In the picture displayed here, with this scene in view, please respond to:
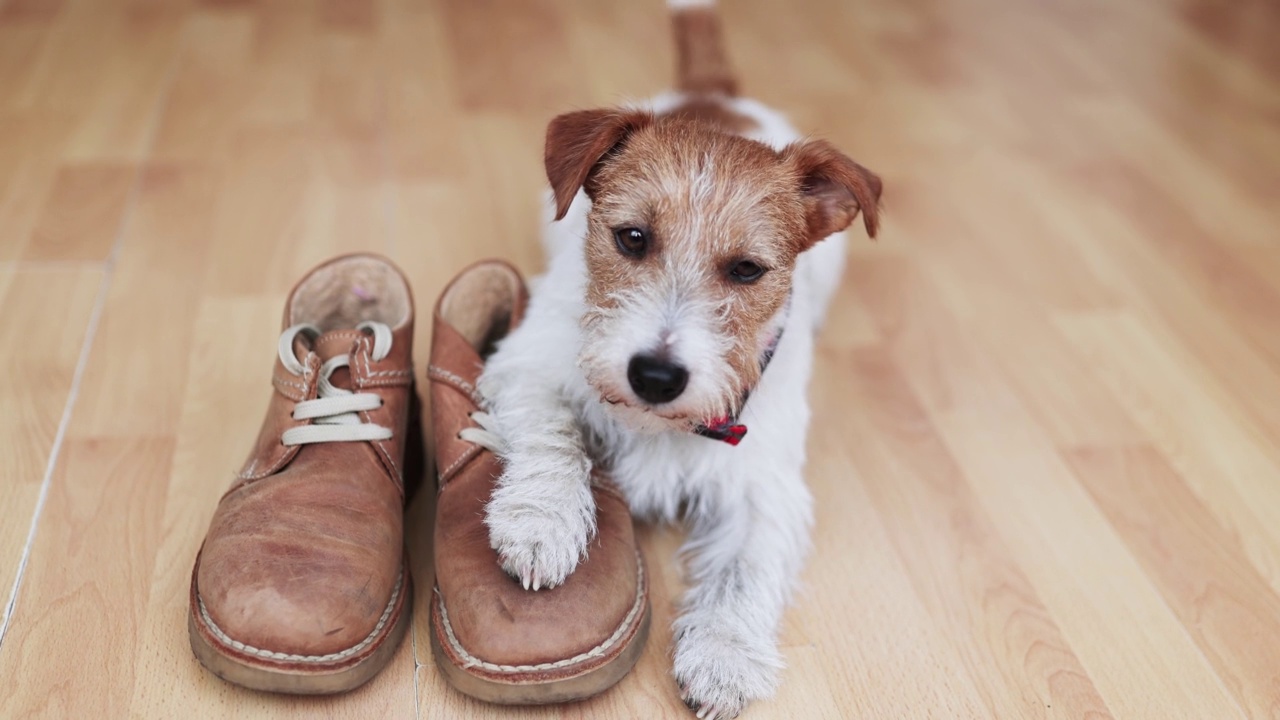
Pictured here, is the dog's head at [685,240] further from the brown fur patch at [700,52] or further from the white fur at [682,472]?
the brown fur patch at [700,52]

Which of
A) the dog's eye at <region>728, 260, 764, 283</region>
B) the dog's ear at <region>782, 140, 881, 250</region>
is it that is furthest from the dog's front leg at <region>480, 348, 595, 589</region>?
the dog's ear at <region>782, 140, 881, 250</region>

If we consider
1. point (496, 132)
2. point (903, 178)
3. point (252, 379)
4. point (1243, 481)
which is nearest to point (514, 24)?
point (496, 132)

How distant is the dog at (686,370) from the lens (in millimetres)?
1703

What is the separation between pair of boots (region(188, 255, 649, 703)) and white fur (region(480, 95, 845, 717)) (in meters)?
0.06

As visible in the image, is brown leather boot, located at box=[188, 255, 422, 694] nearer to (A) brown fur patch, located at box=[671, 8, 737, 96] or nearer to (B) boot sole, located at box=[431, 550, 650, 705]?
(B) boot sole, located at box=[431, 550, 650, 705]

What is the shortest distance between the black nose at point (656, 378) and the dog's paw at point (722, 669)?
411 mm

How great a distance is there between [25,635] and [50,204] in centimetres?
157

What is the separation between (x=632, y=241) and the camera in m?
1.83

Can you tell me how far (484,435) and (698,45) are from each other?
1486mm

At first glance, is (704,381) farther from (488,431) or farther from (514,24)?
(514,24)

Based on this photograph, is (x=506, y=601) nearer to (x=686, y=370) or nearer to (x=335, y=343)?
(x=686, y=370)

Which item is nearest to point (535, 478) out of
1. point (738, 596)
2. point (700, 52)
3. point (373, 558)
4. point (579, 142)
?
point (373, 558)

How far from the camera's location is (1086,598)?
2057 millimetres

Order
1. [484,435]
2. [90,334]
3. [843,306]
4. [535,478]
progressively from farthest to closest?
[843,306] < [90,334] < [484,435] < [535,478]
